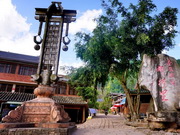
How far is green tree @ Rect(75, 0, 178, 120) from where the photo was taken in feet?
28.8

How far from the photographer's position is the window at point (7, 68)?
16031 millimetres

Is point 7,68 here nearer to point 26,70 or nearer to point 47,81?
point 26,70

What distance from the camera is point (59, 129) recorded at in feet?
12.4

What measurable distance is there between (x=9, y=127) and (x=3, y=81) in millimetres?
13967

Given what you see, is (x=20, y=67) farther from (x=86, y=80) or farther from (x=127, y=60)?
(x=127, y=60)

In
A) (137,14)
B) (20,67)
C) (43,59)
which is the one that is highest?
(137,14)

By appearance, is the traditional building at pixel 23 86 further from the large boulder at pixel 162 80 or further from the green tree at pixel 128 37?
the large boulder at pixel 162 80

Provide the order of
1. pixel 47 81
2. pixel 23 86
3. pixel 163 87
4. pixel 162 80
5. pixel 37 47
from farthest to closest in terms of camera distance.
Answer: pixel 23 86 → pixel 162 80 → pixel 163 87 → pixel 37 47 → pixel 47 81

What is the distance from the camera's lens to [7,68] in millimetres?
16203

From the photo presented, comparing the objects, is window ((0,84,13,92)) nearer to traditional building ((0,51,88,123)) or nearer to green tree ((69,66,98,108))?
traditional building ((0,51,88,123))

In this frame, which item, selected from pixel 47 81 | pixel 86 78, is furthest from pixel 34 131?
pixel 86 78

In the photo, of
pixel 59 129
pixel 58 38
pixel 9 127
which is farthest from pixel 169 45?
pixel 9 127

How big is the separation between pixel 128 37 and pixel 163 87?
13.5 feet

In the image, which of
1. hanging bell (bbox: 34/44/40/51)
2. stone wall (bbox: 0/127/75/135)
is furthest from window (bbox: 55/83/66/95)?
stone wall (bbox: 0/127/75/135)
